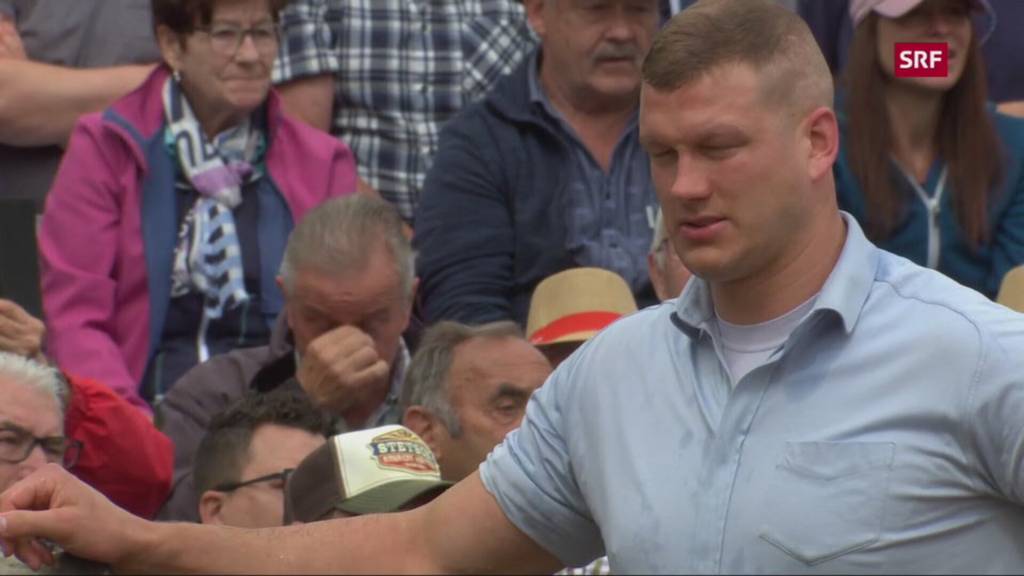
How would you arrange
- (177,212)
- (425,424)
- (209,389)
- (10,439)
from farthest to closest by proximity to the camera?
(177,212) → (209,389) → (425,424) → (10,439)

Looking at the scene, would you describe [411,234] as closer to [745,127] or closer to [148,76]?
[148,76]

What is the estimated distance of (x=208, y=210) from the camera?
6242 millimetres

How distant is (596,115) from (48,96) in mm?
1716

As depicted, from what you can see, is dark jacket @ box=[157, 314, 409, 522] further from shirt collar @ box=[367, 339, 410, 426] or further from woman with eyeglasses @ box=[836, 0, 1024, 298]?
woman with eyeglasses @ box=[836, 0, 1024, 298]

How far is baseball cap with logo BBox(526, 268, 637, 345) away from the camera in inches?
226

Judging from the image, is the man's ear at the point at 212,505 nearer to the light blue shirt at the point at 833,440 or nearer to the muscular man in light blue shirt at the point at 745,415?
the muscular man in light blue shirt at the point at 745,415

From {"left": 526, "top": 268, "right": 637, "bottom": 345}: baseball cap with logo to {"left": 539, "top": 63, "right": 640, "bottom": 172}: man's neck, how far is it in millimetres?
581

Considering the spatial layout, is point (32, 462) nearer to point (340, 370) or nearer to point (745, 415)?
point (340, 370)

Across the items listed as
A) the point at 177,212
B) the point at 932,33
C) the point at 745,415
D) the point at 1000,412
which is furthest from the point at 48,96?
the point at 1000,412

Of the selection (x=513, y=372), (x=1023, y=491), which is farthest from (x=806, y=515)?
(x=513, y=372)

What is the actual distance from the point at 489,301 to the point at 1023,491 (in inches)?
122

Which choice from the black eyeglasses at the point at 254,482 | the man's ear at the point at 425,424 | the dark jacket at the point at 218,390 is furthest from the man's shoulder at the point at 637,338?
the dark jacket at the point at 218,390

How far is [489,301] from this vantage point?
617cm

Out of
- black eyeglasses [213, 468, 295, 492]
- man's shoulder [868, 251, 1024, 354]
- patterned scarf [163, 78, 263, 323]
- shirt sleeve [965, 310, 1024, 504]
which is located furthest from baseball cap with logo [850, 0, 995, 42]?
shirt sleeve [965, 310, 1024, 504]
